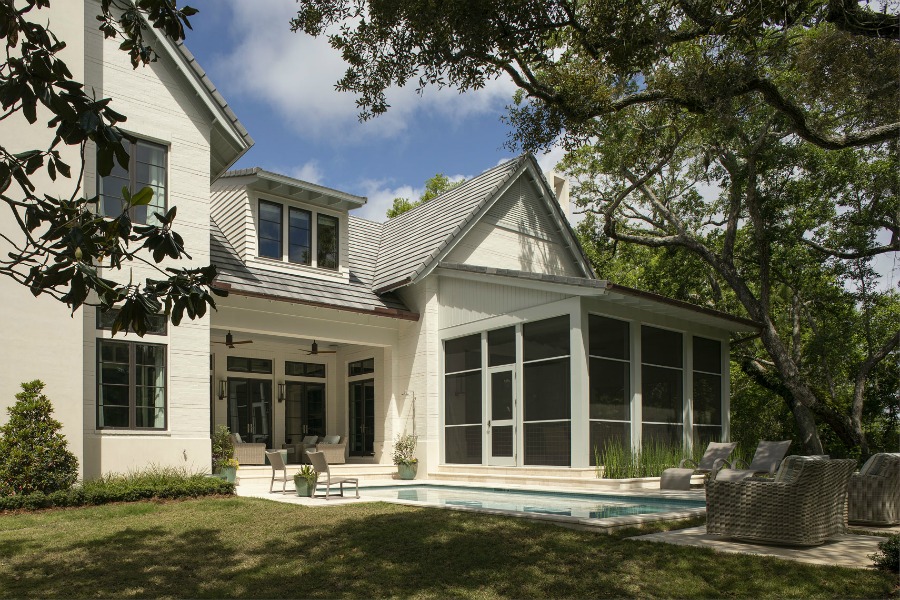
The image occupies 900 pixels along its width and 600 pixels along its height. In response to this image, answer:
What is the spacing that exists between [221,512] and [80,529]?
1867 mm

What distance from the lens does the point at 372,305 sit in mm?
18797

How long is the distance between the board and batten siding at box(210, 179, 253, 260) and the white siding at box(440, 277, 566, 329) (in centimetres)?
494

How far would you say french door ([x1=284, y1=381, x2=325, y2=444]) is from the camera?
72.5 feet

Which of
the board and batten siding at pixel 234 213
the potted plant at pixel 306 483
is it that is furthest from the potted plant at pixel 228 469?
the board and batten siding at pixel 234 213

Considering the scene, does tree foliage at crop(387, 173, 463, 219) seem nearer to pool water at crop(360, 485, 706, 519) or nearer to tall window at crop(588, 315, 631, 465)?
tall window at crop(588, 315, 631, 465)

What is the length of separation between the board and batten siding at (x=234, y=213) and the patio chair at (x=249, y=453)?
4.43 metres

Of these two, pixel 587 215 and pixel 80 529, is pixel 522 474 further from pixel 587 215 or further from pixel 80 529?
pixel 587 215

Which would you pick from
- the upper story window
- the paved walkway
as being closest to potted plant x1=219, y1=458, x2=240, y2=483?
the upper story window

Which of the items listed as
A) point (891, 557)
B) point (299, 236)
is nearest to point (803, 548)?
point (891, 557)

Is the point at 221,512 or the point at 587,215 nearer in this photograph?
the point at 221,512

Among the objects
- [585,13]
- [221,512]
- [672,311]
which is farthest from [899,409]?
[221,512]

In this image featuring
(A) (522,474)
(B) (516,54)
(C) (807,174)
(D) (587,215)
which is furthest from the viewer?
(D) (587,215)

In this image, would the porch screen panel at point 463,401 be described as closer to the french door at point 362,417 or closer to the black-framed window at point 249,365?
the french door at point 362,417

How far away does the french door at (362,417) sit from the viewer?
815 inches
